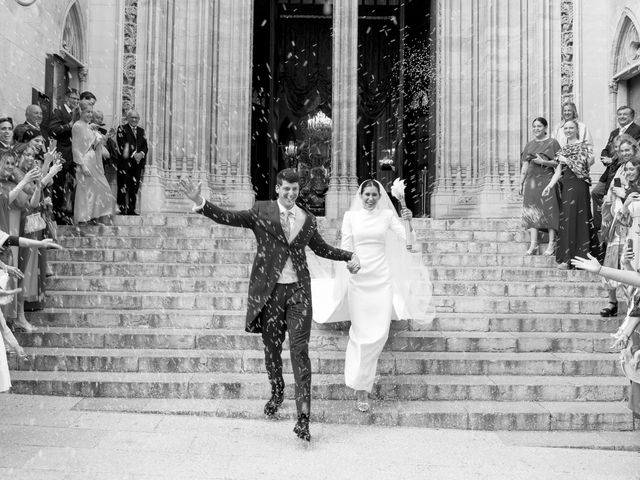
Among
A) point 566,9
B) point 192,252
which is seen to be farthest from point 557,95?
point 192,252

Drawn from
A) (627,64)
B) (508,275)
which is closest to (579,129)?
(508,275)

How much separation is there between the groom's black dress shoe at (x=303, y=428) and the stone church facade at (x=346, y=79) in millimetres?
7947

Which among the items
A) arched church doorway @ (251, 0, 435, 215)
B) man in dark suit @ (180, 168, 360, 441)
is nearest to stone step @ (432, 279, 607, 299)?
man in dark suit @ (180, 168, 360, 441)

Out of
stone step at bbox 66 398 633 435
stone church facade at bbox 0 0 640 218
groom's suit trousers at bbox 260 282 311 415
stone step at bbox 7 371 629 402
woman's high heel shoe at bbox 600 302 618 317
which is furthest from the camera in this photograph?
stone church facade at bbox 0 0 640 218

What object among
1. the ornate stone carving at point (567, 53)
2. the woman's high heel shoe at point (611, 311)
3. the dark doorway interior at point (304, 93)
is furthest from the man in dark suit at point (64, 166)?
the ornate stone carving at point (567, 53)

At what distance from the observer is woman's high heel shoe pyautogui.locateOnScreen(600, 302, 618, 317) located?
288 inches

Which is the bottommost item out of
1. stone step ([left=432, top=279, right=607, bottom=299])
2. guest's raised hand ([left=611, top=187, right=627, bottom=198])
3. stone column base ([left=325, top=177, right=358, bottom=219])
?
stone step ([left=432, top=279, right=607, bottom=299])

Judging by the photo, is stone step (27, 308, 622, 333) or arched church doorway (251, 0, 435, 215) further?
arched church doorway (251, 0, 435, 215)

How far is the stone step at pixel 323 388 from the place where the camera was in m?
5.71

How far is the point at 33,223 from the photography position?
275 inches

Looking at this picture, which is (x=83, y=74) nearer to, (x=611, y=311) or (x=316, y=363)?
(x=316, y=363)

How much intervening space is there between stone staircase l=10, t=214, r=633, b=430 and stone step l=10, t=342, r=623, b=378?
0.04ft

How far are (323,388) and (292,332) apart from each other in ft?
3.58

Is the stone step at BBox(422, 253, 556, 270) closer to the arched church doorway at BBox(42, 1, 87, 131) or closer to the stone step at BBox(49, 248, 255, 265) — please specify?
the stone step at BBox(49, 248, 255, 265)
